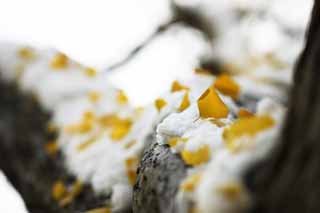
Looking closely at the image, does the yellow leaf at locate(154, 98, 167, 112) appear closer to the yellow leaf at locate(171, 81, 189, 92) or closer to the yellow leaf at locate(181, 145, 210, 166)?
the yellow leaf at locate(171, 81, 189, 92)

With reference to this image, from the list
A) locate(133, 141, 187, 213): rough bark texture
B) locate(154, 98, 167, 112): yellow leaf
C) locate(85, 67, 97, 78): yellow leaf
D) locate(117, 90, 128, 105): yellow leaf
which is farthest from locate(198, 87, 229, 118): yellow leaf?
locate(85, 67, 97, 78): yellow leaf

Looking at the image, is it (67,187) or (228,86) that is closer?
(228,86)

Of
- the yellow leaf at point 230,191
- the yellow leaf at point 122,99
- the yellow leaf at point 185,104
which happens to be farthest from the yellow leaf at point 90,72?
the yellow leaf at point 230,191

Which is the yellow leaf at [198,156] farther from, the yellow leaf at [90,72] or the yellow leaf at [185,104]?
the yellow leaf at [90,72]

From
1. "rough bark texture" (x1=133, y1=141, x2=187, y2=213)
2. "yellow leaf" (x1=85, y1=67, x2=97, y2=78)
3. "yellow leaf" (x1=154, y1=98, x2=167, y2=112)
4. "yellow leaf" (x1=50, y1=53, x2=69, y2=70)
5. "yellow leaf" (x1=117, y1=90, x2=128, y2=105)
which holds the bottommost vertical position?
"rough bark texture" (x1=133, y1=141, x2=187, y2=213)

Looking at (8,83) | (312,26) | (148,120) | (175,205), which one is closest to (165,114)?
(148,120)

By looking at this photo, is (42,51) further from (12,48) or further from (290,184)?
(290,184)
